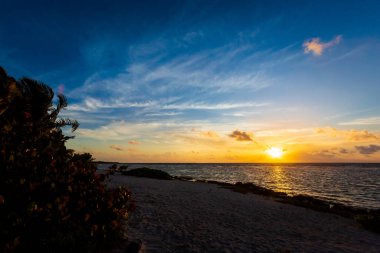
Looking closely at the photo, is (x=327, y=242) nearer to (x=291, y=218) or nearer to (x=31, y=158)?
(x=291, y=218)

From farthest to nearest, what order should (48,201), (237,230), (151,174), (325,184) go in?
(325,184), (151,174), (237,230), (48,201)

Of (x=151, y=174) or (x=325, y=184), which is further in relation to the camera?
(x=325, y=184)

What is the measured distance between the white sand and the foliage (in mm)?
2111

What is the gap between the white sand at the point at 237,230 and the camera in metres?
9.97

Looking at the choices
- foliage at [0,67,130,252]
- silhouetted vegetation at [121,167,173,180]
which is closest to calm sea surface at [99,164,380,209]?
silhouetted vegetation at [121,167,173,180]

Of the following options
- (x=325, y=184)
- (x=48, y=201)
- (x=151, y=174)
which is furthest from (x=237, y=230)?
(x=325, y=184)

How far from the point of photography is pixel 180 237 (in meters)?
10.5

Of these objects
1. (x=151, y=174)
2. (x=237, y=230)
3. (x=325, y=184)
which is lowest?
(x=237, y=230)

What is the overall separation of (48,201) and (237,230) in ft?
27.1

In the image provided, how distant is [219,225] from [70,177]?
313 inches

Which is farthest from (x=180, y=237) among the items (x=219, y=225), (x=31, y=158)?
(x=31, y=158)

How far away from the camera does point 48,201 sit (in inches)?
251

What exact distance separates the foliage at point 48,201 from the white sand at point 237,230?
211cm

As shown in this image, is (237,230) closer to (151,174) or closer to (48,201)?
(48,201)
